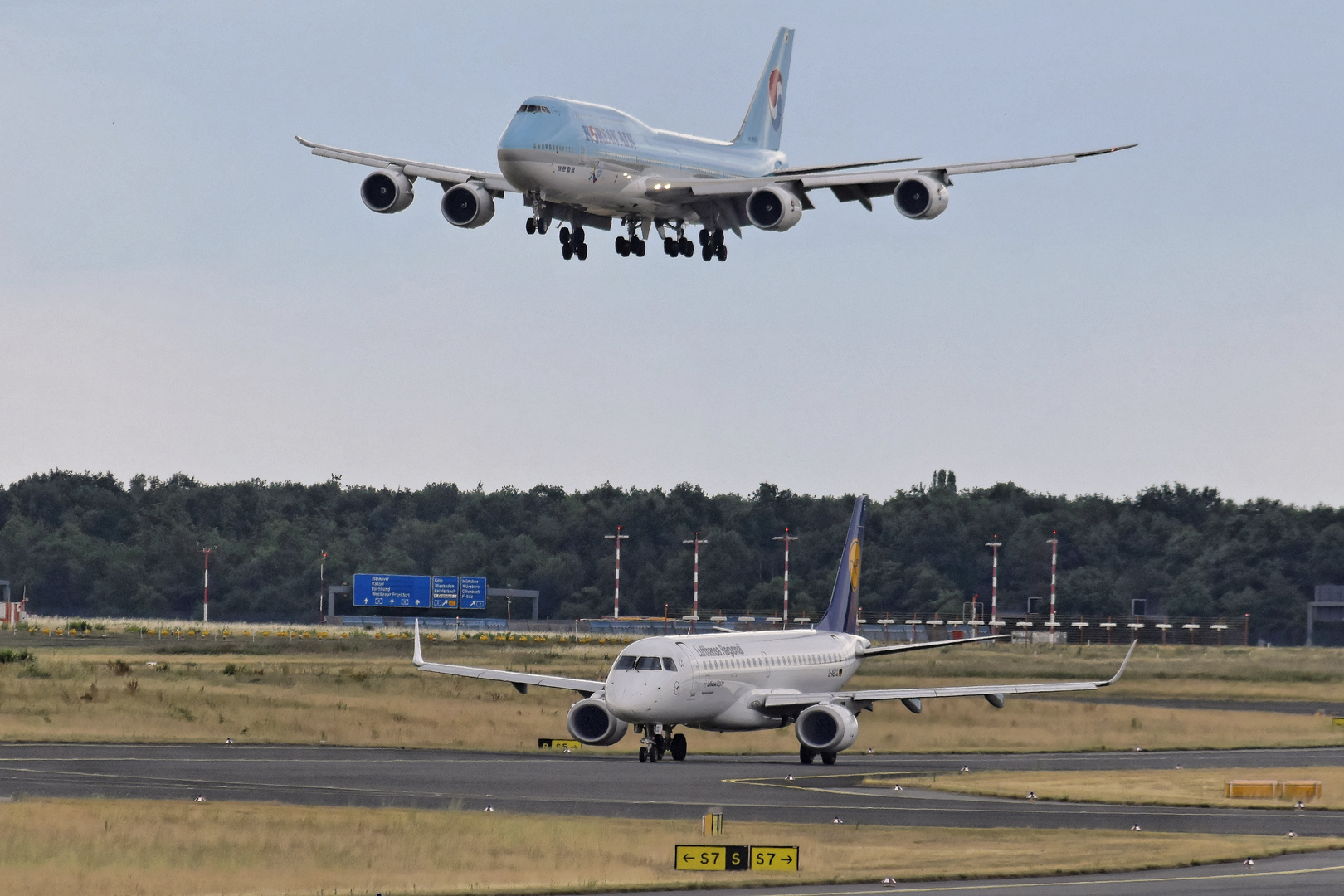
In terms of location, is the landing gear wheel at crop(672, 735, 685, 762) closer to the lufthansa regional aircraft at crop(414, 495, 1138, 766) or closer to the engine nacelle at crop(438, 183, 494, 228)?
the lufthansa regional aircraft at crop(414, 495, 1138, 766)

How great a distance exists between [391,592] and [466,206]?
→ 123 m

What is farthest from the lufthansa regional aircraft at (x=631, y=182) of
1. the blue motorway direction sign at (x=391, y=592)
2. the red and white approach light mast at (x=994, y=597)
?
the blue motorway direction sign at (x=391, y=592)

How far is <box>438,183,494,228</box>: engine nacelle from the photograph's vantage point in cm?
5006

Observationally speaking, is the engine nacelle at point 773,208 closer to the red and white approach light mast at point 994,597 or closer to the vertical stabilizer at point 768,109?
the vertical stabilizer at point 768,109

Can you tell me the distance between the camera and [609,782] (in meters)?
44.8

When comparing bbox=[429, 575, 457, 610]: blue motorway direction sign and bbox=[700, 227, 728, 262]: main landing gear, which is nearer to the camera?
bbox=[700, 227, 728, 262]: main landing gear

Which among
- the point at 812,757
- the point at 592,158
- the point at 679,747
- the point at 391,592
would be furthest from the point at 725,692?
the point at 391,592

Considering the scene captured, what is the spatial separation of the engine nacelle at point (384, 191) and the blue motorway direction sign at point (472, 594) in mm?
122737

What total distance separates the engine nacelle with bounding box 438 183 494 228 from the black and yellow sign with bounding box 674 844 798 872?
24769mm

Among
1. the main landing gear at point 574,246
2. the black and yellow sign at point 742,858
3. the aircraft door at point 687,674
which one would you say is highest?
the main landing gear at point 574,246

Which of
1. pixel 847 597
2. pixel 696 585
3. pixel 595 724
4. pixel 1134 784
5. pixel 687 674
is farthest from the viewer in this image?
pixel 696 585

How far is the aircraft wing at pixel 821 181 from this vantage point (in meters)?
48.5

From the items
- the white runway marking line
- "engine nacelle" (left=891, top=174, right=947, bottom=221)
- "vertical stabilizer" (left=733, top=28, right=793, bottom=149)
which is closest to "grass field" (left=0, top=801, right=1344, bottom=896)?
the white runway marking line

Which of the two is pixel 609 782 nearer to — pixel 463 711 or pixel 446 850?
pixel 446 850
